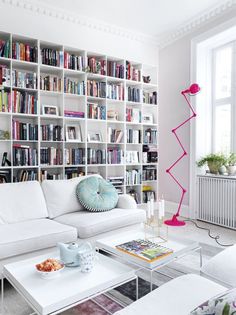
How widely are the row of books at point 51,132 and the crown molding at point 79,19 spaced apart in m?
1.59

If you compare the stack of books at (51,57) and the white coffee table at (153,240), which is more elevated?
the stack of books at (51,57)

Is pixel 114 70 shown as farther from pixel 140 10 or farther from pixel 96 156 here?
pixel 96 156

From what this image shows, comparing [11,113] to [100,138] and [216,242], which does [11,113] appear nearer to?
[100,138]

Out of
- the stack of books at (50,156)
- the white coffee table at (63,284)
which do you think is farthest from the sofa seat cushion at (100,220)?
the stack of books at (50,156)

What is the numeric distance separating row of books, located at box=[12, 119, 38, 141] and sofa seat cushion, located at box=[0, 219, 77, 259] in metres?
1.43

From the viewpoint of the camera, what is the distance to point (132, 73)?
15.3ft

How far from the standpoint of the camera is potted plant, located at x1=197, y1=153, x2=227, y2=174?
4005mm

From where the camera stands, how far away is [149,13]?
4.07 metres

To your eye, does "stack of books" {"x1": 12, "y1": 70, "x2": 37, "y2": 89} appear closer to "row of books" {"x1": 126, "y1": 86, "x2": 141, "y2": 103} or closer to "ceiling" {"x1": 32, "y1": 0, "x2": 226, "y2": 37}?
"ceiling" {"x1": 32, "y1": 0, "x2": 226, "y2": 37}

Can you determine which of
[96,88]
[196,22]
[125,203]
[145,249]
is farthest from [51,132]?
[196,22]

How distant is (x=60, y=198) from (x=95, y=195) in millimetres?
378

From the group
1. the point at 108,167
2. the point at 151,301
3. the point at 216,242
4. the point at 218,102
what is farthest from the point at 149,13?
the point at 151,301

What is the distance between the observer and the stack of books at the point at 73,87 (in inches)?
158

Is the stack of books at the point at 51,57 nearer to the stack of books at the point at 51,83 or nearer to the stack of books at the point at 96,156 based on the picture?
the stack of books at the point at 51,83
